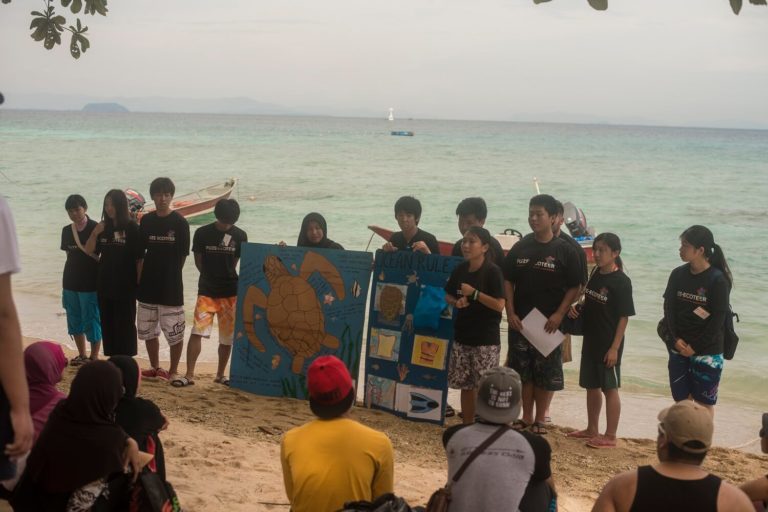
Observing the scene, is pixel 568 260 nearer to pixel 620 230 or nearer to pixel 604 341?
pixel 604 341

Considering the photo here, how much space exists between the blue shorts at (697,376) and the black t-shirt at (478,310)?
1395mm

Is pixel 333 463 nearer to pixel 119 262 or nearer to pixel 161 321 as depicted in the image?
pixel 161 321

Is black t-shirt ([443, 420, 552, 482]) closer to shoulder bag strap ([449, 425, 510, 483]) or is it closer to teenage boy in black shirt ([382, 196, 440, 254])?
shoulder bag strap ([449, 425, 510, 483])

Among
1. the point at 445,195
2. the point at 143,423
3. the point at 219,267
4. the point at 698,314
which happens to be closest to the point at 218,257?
the point at 219,267

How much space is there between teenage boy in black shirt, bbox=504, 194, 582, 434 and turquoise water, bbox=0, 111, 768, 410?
12.2 feet

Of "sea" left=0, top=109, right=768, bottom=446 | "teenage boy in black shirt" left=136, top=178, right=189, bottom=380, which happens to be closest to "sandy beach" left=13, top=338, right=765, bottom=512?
"teenage boy in black shirt" left=136, top=178, right=189, bottom=380

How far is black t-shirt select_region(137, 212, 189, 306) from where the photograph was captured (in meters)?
7.68

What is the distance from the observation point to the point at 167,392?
302 inches

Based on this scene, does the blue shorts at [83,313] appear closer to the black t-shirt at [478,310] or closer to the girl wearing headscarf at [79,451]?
the black t-shirt at [478,310]

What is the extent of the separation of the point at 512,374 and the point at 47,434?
196 cm

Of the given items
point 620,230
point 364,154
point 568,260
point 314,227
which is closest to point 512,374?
point 568,260

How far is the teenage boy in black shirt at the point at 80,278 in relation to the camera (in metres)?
8.18

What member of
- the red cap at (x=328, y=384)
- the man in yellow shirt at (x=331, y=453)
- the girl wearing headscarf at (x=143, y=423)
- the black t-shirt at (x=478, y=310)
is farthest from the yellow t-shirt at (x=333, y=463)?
the black t-shirt at (x=478, y=310)

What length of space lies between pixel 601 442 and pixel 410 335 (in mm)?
1765
